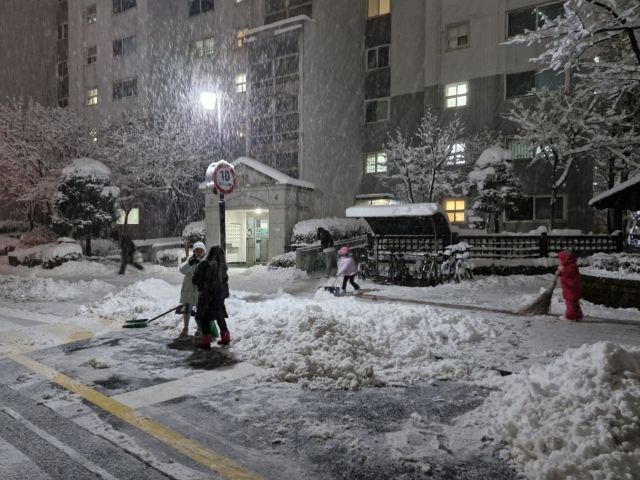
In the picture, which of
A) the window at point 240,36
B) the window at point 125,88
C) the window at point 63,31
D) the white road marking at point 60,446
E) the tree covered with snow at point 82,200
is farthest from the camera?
the window at point 63,31

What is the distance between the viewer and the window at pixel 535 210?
22375 millimetres

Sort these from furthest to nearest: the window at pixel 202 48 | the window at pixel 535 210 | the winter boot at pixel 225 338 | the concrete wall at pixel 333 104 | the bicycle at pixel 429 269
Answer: the window at pixel 202 48
the concrete wall at pixel 333 104
the window at pixel 535 210
the bicycle at pixel 429 269
the winter boot at pixel 225 338

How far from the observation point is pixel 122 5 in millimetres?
32938

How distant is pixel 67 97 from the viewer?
36.9 meters

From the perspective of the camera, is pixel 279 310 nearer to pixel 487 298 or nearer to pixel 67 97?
pixel 487 298

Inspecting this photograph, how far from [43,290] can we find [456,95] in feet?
71.7

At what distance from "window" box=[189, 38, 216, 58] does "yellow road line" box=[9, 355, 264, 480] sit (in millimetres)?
28798

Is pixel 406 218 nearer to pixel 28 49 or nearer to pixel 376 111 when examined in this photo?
pixel 376 111

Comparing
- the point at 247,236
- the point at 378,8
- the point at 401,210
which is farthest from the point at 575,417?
the point at 378,8

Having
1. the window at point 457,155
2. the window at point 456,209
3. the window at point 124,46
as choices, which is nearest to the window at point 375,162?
the window at point 457,155

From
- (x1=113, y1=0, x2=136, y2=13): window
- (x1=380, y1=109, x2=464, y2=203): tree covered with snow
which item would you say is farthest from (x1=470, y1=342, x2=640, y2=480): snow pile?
(x1=113, y1=0, x2=136, y2=13): window

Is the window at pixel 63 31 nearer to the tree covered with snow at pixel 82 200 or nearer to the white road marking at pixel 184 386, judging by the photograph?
the tree covered with snow at pixel 82 200

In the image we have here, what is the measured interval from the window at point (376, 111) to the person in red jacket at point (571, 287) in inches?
793

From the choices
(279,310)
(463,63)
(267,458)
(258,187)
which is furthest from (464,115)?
(267,458)
